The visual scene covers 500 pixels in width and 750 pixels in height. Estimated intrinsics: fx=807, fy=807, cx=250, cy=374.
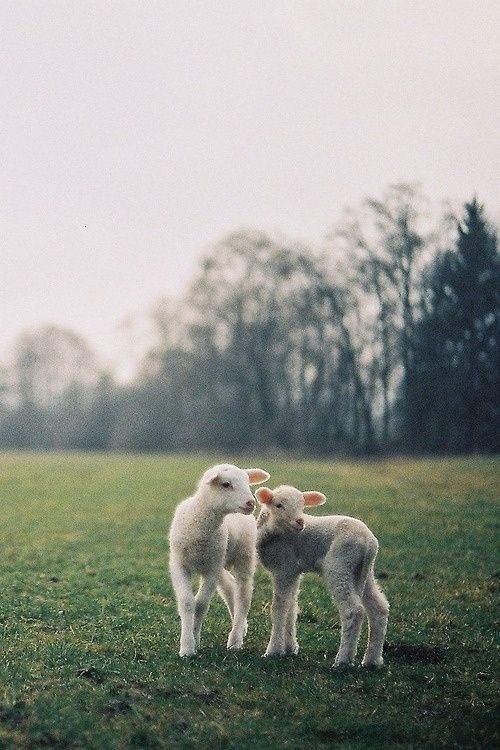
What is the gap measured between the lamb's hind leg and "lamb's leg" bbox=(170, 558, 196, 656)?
4.61 ft

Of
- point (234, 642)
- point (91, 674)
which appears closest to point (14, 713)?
point (91, 674)

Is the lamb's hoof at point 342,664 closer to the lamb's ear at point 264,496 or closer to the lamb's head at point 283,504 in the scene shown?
the lamb's head at point 283,504

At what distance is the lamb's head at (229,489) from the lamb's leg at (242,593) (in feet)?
2.97

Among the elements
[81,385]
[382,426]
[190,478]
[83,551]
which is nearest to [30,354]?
[81,385]

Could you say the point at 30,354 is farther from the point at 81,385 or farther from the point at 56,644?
the point at 56,644

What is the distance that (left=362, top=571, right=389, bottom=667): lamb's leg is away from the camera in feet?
25.3

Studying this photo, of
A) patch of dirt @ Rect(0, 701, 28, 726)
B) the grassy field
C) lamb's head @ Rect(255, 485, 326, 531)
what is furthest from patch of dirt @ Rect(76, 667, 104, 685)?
lamb's head @ Rect(255, 485, 326, 531)

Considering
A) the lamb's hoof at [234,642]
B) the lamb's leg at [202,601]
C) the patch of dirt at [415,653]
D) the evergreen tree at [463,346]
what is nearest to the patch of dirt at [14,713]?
the lamb's leg at [202,601]

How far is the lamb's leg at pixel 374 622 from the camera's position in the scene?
772cm

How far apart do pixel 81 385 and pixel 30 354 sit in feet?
21.0

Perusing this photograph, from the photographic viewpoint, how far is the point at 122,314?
79.2 meters

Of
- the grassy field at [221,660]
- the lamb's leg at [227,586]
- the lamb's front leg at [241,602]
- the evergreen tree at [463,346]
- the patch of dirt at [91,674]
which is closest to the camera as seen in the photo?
the grassy field at [221,660]

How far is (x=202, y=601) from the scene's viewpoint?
27.1ft

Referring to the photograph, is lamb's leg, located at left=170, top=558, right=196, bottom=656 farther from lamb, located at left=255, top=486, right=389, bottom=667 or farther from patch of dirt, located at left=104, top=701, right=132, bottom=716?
patch of dirt, located at left=104, top=701, right=132, bottom=716
